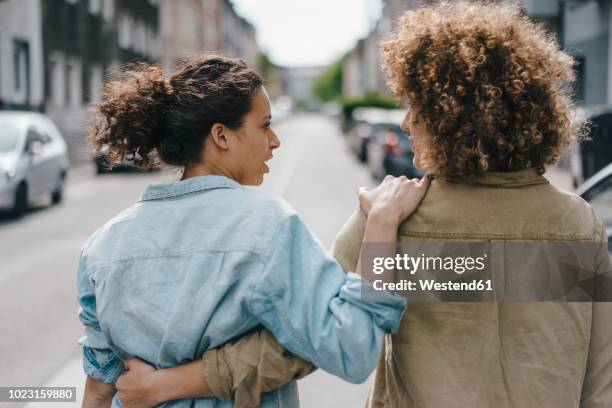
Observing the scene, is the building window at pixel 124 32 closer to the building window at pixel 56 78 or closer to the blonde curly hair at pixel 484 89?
Answer: the building window at pixel 56 78

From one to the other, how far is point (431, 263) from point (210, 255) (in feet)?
1.57

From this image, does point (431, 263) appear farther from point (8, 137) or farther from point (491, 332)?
point (8, 137)

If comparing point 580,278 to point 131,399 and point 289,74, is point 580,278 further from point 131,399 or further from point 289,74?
point 289,74

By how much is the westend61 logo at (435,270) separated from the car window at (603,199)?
86.9 inches

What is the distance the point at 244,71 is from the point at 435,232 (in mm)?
610

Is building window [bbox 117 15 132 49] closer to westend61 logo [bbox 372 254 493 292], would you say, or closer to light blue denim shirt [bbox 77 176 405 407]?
light blue denim shirt [bbox 77 176 405 407]

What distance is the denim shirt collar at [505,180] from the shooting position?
1.75m

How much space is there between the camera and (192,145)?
1.93 m

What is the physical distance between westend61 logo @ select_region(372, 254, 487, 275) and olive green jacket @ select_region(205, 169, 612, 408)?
0.04 metres

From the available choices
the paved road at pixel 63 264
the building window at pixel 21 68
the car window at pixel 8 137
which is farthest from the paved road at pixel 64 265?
the building window at pixel 21 68

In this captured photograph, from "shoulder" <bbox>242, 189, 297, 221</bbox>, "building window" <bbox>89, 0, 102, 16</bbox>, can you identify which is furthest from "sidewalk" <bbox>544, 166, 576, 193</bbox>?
"building window" <bbox>89, 0, 102, 16</bbox>

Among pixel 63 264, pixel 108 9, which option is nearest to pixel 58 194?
pixel 63 264

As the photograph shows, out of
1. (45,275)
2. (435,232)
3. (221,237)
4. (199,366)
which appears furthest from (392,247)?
(45,275)

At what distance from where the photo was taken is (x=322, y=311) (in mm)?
1677
